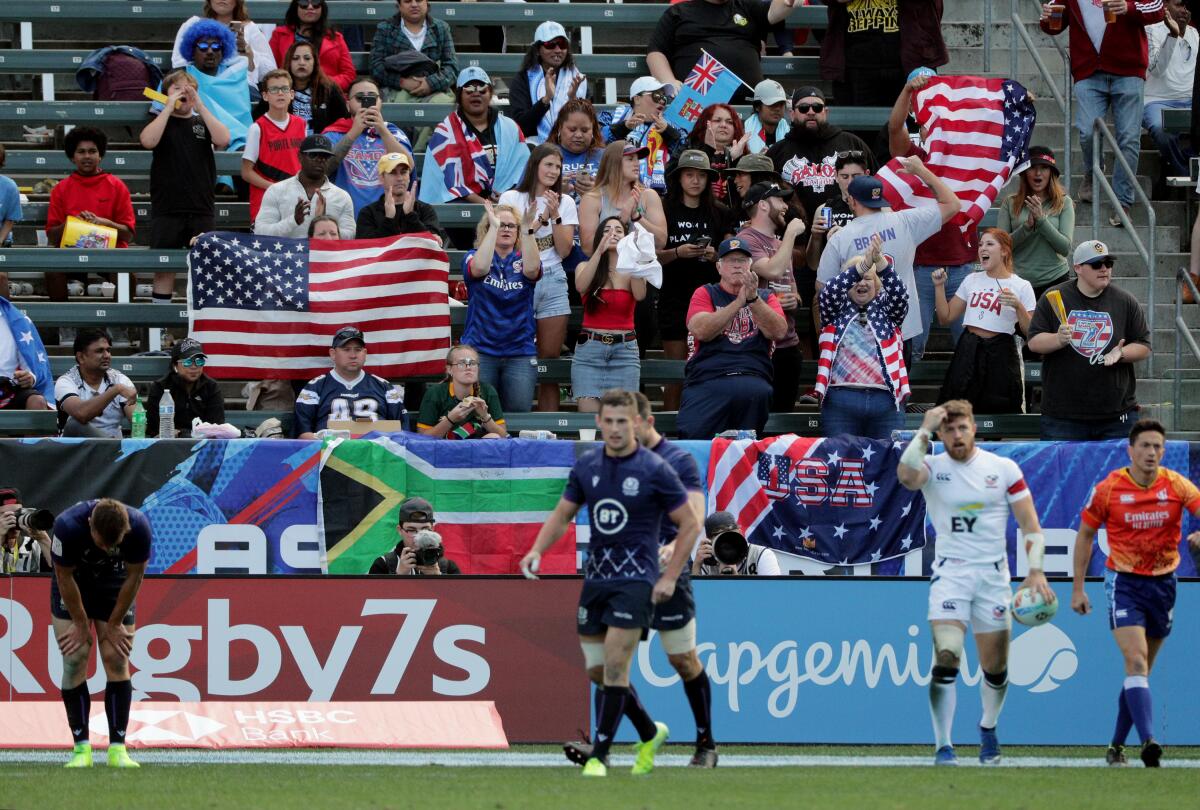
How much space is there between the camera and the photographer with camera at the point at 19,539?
13.3 metres

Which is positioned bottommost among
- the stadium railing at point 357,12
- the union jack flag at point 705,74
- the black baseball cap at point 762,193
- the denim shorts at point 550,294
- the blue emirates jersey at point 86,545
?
the blue emirates jersey at point 86,545

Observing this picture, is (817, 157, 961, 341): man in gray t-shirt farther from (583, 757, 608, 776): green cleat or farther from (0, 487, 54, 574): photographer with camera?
(0, 487, 54, 574): photographer with camera

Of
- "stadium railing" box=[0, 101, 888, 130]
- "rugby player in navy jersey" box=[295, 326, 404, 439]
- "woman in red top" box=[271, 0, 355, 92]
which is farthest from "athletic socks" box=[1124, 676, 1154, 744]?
"woman in red top" box=[271, 0, 355, 92]

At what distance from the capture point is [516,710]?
1310 cm

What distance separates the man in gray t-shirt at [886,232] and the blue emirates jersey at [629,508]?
15.6ft

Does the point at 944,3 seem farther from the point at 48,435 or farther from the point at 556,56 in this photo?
the point at 48,435

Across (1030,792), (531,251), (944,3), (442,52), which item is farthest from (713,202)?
(1030,792)

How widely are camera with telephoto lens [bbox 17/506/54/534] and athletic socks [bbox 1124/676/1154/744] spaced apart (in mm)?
7501

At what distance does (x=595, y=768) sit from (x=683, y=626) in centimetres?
109

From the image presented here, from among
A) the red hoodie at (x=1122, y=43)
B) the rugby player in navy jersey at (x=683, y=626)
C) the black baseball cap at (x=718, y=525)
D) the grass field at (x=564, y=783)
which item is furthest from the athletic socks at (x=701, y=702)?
the red hoodie at (x=1122, y=43)

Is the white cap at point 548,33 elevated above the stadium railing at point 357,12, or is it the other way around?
the stadium railing at point 357,12

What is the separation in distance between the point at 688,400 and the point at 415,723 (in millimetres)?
3649

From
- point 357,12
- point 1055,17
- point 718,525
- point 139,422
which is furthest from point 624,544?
point 357,12

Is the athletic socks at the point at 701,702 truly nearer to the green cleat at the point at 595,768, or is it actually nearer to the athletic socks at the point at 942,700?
the green cleat at the point at 595,768
